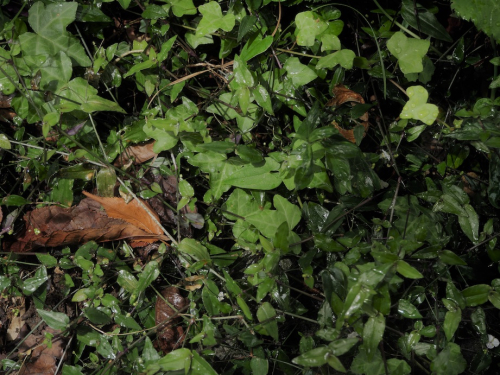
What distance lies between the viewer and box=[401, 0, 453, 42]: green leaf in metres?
1.65

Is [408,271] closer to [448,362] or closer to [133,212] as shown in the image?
[448,362]

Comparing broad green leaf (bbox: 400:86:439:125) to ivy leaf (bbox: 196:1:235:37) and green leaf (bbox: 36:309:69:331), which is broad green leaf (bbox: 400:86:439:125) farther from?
green leaf (bbox: 36:309:69:331)

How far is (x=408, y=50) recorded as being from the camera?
1518 millimetres

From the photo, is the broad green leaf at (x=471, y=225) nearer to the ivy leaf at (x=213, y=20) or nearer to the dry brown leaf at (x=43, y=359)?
the ivy leaf at (x=213, y=20)

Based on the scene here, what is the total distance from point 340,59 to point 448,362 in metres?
1.10

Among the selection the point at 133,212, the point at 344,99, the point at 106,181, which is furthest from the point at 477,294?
the point at 106,181

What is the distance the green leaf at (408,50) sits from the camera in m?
1.50

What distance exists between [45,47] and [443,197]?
1.69 m

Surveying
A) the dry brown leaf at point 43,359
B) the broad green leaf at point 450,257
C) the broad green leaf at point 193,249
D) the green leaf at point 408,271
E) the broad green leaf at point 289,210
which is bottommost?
the dry brown leaf at point 43,359

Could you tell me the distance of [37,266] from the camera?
74.5 inches

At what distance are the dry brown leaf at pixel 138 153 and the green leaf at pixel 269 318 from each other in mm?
829

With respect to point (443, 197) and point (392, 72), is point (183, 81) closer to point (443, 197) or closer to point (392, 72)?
point (392, 72)

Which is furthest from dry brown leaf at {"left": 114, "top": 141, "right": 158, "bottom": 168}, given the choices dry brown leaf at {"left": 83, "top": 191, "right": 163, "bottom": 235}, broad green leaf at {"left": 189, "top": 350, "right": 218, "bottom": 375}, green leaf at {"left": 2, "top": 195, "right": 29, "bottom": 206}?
broad green leaf at {"left": 189, "top": 350, "right": 218, "bottom": 375}

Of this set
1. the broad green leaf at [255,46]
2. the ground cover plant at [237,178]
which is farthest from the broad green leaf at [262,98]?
the broad green leaf at [255,46]
